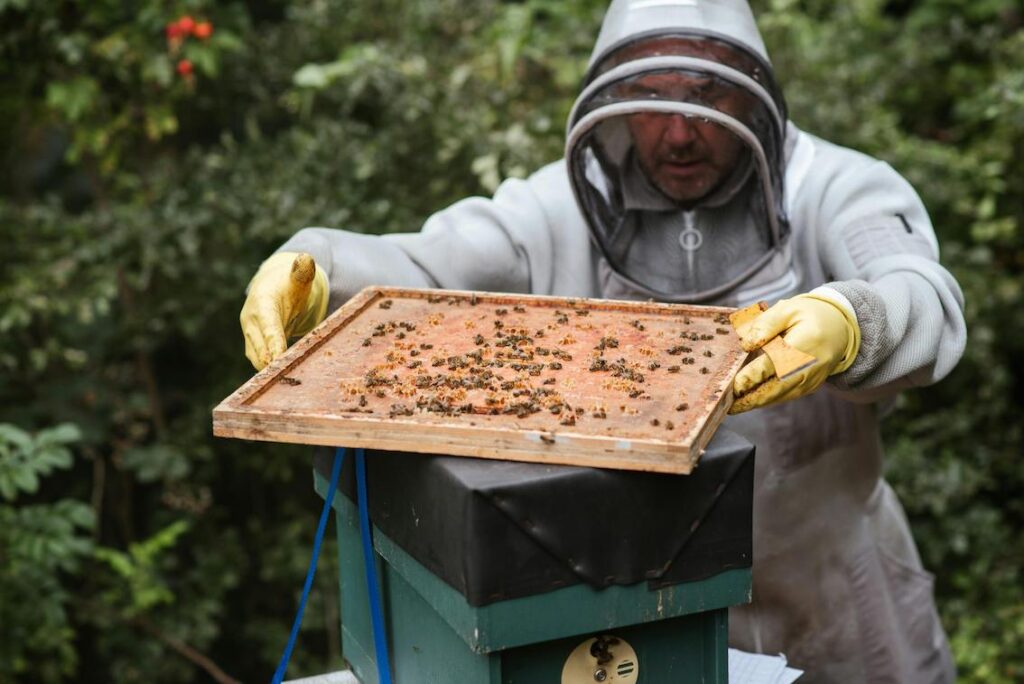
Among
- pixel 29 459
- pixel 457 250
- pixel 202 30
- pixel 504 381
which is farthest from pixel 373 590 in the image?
pixel 202 30

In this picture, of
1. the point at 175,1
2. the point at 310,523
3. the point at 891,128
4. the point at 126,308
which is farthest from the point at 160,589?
the point at 891,128

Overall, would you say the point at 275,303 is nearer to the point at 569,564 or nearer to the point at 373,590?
the point at 373,590

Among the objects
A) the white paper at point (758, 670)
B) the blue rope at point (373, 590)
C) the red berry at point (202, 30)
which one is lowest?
the white paper at point (758, 670)

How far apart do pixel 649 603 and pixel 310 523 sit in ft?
10.6

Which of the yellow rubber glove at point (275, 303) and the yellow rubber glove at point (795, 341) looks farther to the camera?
the yellow rubber glove at point (275, 303)

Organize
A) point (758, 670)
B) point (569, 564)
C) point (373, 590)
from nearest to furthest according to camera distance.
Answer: point (569, 564)
point (373, 590)
point (758, 670)

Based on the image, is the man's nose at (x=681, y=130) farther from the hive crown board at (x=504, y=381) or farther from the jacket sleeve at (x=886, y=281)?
the hive crown board at (x=504, y=381)

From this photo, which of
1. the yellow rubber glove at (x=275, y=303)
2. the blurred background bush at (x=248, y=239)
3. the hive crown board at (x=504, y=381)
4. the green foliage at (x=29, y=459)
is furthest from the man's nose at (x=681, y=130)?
the green foliage at (x=29, y=459)

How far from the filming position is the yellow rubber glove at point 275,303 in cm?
216

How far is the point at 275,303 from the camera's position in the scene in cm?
219

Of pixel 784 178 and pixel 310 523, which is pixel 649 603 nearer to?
pixel 784 178

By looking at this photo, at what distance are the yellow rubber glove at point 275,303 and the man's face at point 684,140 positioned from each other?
2.68 feet

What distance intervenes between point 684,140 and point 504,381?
888mm

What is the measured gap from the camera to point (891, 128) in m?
4.94
